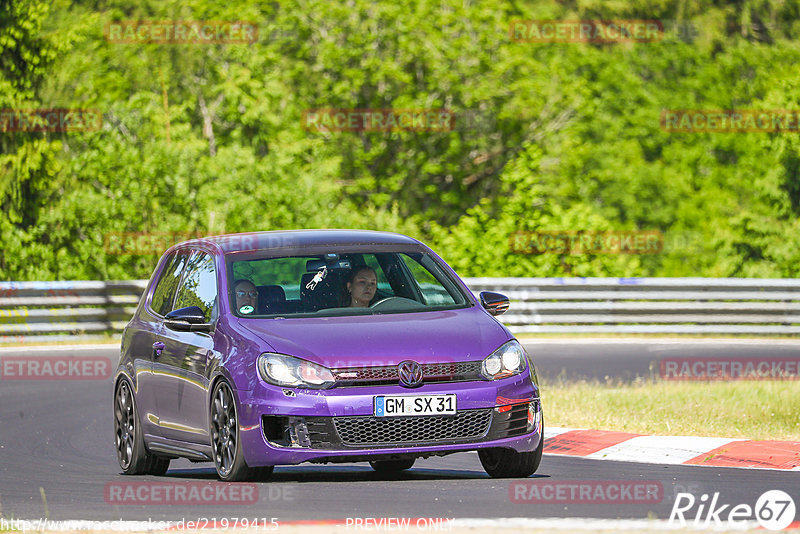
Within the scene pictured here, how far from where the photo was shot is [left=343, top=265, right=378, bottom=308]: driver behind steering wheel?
32.0 feet

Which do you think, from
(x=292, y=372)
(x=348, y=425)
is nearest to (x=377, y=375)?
(x=348, y=425)

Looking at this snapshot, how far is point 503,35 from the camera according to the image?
1533 inches

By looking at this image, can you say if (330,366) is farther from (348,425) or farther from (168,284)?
(168,284)

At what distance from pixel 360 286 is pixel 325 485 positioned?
1.29 m

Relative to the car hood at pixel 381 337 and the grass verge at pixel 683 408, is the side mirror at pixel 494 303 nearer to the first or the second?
the car hood at pixel 381 337

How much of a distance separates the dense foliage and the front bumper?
64.2ft

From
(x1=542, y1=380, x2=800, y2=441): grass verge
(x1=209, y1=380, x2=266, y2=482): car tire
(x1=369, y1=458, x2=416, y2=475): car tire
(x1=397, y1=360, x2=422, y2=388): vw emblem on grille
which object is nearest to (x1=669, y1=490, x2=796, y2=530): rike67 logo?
(x1=397, y1=360, x2=422, y2=388): vw emblem on grille

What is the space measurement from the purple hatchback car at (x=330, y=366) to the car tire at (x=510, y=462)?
0.04 feet

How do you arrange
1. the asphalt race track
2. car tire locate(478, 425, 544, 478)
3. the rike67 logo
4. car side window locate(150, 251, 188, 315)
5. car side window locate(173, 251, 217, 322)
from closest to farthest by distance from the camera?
the rike67 logo
the asphalt race track
car tire locate(478, 425, 544, 478)
car side window locate(173, 251, 217, 322)
car side window locate(150, 251, 188, 315)

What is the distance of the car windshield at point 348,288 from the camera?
374 inches

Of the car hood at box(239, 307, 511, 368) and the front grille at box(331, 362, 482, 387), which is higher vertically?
the car hood at box(239, 307, 511, 368)

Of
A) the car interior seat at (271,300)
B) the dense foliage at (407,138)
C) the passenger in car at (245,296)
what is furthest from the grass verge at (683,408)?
the dense foliage at (407,138)

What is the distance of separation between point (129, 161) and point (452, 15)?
12.3m

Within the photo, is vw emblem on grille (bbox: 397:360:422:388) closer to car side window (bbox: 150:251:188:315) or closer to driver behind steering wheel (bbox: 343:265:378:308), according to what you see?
driver behind steering wheel (bbox: 343:265:378:308)
